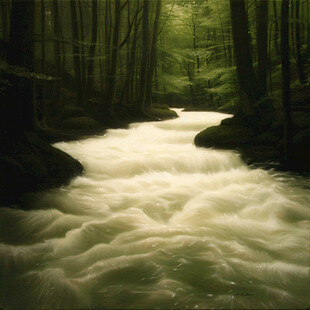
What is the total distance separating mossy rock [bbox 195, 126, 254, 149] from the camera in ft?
26.5

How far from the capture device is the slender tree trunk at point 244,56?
8.62 m

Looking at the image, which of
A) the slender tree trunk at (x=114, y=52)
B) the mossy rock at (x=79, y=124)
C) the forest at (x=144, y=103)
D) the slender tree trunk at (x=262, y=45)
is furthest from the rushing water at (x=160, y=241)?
the slender tree trunk at (x=114, y=52)

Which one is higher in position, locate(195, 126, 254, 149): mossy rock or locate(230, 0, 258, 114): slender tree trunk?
locate(230, 0, 258, 114): slender tree trunk

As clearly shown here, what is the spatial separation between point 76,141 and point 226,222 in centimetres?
635

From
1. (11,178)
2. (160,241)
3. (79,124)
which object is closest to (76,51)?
(79,124)

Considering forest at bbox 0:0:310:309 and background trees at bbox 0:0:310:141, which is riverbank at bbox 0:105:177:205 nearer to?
forest at bbox 0:0:310:309

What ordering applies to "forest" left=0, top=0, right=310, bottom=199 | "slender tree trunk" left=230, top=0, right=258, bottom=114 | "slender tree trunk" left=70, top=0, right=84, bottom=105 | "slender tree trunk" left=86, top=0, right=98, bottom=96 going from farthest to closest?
1. "slender tree trunk" left=86, top=0, right=98, bottom=96
2. "slender tree trunk" left=70, top=0, right=84, bottom=105
3. "slender tree trunk" left=230, top=0, right=258, bottom=114
4. "forest" left=0, top=0, right=310, bottom=199

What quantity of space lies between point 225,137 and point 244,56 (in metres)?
2.49

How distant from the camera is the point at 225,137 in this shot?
8.30 metres

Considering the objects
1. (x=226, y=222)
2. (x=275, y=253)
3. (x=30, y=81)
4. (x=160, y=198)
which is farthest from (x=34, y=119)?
(x=275, y=253)

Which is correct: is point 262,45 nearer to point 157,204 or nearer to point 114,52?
point 114,52

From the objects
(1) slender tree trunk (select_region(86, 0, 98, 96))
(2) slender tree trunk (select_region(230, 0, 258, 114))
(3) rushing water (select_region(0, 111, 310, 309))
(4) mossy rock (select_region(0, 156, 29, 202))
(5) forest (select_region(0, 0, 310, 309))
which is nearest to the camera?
(3) rushing water (select_region(0, 111, 310, 309))

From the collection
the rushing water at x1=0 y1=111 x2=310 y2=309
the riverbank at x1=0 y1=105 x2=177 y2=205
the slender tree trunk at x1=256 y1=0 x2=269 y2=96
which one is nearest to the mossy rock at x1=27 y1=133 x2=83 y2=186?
the riverbank at x1=0 y1=105 x2=177 y2=205

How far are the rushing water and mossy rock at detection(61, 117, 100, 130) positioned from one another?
5.19 meters
